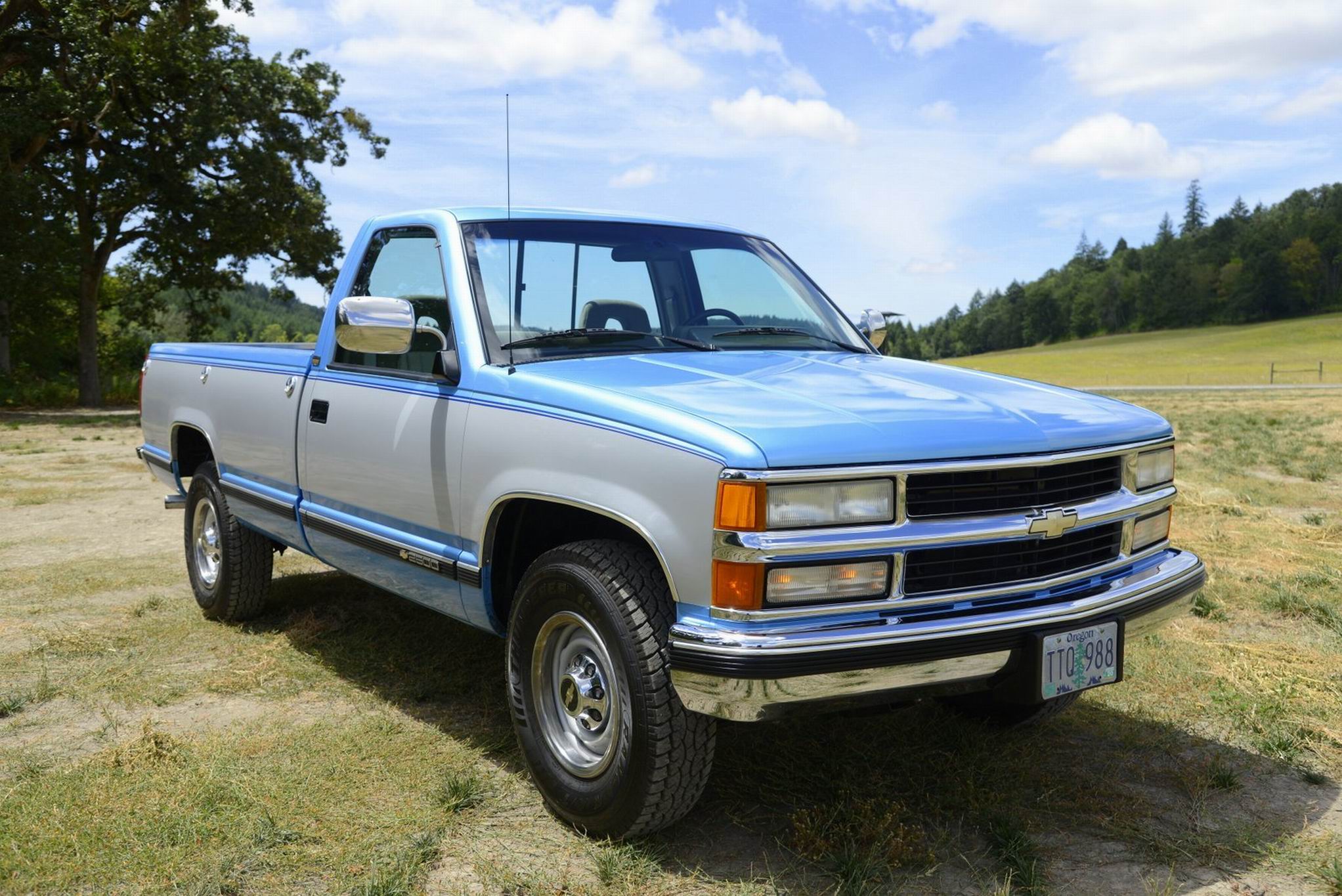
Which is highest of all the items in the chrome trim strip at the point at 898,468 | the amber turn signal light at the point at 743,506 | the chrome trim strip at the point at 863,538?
the chrome trim strip at the point at 898,468

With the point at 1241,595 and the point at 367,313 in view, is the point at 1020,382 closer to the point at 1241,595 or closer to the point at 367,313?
the point at 367,313

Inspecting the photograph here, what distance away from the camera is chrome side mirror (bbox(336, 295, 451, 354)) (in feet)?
12.2

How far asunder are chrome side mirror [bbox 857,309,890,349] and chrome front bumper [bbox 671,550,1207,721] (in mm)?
1968

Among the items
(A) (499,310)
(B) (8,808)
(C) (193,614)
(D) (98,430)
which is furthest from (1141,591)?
(D) (98,430)

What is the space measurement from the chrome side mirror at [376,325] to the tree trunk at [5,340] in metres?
27.9

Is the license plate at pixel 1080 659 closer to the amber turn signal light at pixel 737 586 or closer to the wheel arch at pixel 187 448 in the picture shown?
the amber turn signal light at pixel 737 586

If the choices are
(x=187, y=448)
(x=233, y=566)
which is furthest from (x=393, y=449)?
(x=187, y=448)

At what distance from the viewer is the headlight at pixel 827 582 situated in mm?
2791

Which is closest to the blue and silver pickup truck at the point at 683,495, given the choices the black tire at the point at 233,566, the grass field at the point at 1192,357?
the black tire at the point at 233,566

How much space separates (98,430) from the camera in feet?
64.1

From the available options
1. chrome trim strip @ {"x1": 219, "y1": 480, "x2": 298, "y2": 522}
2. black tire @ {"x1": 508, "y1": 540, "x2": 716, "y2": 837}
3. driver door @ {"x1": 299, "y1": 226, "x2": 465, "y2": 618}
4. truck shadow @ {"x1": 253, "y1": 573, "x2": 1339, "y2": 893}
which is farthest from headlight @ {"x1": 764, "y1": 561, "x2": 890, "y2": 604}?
chrome trim strip @ {"x1": 219, "y1": 480, "x2": 298, "y2": 522}

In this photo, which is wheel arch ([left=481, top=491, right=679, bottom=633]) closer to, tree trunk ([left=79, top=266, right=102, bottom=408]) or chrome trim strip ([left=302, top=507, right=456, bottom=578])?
chrome trim strip ([left=302, top=507, right=456, bottom=578])

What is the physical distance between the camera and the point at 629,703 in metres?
3.03

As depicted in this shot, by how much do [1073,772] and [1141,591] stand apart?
0.80 meters
